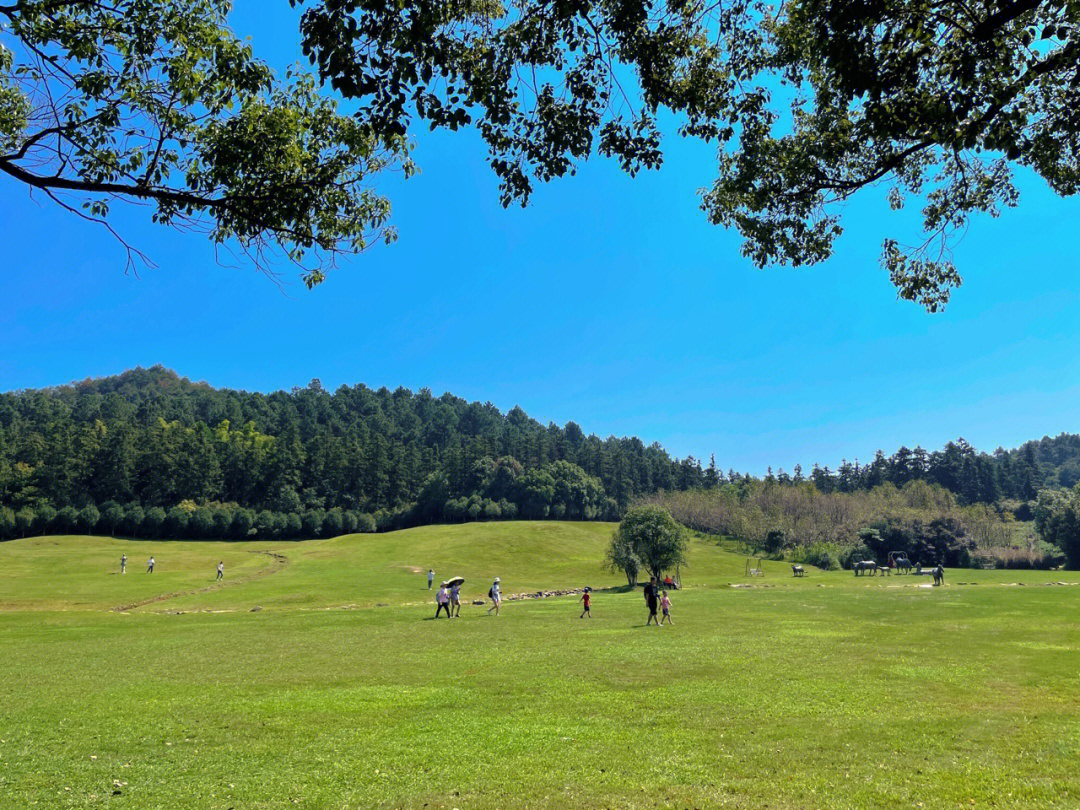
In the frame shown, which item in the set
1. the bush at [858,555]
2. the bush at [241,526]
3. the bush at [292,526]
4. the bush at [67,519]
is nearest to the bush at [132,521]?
the bush at [67,519]

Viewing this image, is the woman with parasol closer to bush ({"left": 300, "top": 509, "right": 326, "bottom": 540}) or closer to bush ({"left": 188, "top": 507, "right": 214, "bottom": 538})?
bush ({"left": 188, "top": 507, "right": 214, "bottom": 538})

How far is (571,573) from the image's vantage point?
76.2m

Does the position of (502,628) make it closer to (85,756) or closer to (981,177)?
(85,756)

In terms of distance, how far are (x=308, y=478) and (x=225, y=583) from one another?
255ft

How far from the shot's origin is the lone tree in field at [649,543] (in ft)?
187

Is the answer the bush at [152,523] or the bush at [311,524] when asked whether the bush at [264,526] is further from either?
the bush at [152,523]

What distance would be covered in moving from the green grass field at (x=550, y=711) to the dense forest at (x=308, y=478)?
279 ft

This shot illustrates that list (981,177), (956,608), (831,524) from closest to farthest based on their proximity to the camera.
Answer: (981,177) < (956,608) < (831,524)

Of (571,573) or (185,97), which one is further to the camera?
(571,573)

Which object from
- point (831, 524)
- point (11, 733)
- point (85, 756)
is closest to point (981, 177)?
point (85, 756)

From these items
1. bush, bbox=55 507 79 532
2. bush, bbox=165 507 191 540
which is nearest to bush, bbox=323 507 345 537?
bush, bbox=165 507 191 540

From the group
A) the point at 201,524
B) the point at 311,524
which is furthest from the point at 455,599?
the point at 311,524

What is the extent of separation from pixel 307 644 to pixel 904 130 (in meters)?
24.4

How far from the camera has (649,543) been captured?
5750 cm
